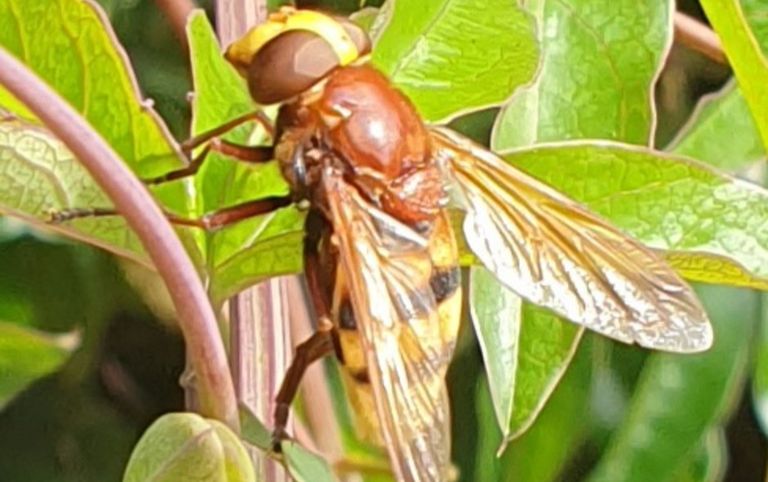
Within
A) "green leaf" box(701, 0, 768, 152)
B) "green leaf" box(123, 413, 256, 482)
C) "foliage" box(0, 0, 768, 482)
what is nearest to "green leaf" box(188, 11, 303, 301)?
"foliage" box(0, 0, 768, 482)

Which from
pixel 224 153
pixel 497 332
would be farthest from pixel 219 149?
pixel 497 332

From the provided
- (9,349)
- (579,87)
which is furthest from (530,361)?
(9,349)

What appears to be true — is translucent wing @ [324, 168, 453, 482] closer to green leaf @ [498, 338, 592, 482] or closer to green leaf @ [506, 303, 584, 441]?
green leaf @ [506, 303, 584, 441]

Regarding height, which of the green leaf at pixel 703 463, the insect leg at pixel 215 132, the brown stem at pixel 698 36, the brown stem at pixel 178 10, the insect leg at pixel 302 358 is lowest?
the green leaf at pixel 703 463

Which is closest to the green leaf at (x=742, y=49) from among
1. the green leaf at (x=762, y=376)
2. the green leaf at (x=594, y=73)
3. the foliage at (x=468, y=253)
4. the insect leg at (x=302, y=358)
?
the foliage at (x=468, y=253)

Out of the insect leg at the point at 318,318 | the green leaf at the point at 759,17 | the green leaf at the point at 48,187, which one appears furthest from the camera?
the green leaf at the point at 759,17

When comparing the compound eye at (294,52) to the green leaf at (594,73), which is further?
the green leaf at (594,73)

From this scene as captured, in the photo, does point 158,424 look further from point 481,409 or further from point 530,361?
point 481,409

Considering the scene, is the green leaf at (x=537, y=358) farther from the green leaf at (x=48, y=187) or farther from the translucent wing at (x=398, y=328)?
the green leaf at (x=48, y=187)
